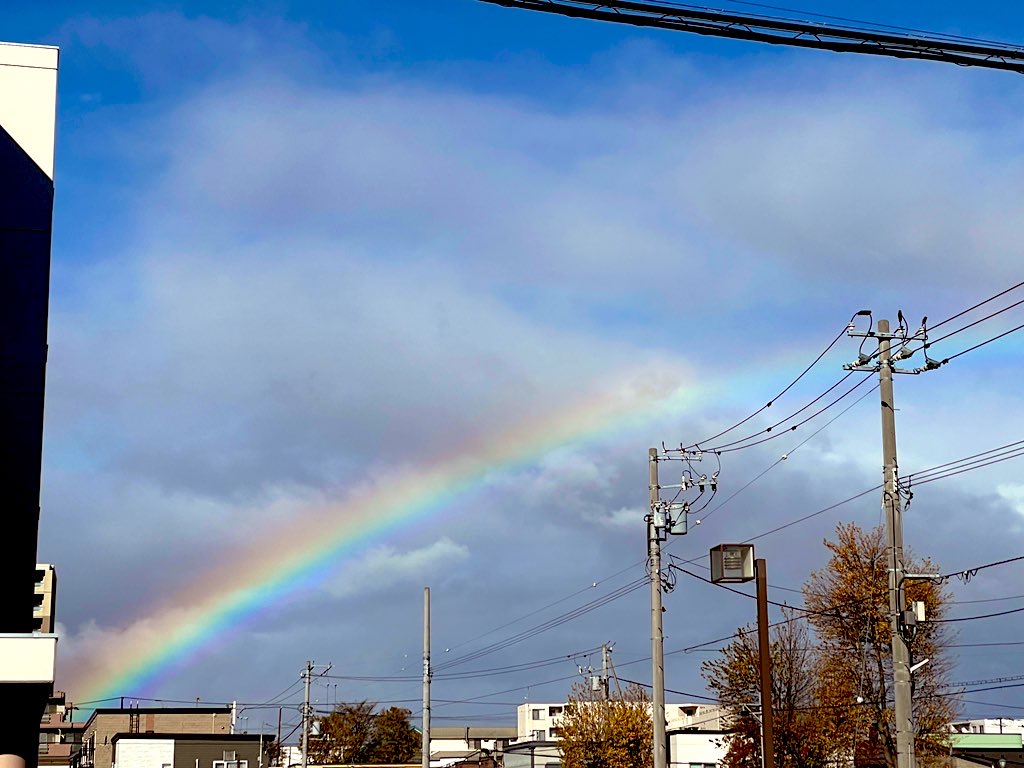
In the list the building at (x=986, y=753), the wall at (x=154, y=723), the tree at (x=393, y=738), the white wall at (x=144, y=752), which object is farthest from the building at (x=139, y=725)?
the building at (x=986, y=753)

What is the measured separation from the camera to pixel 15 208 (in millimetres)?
22297

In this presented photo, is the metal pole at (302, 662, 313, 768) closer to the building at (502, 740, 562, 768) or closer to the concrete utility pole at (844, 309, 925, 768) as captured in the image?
the building at (502, 740, 562, 768)

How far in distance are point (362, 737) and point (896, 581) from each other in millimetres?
106857

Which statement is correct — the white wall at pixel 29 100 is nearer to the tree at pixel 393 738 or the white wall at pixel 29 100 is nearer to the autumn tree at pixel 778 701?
the autumn tree at pixel 778 701

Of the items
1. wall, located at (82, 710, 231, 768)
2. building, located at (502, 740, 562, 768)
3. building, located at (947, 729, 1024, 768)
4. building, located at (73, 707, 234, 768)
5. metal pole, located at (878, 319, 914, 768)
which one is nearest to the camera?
metal pole, located at (878, 319, 914, 768)

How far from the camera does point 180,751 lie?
99500mm

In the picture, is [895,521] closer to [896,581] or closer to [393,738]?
[896,581]

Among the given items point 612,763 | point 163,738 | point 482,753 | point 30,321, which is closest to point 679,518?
point 30,321

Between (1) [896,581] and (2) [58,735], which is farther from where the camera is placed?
(2) [58,735]

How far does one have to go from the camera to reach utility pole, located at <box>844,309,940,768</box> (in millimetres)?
28188

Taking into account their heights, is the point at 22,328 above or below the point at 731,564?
above

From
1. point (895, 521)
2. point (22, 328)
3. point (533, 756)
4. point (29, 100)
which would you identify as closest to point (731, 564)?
point (895, 521)

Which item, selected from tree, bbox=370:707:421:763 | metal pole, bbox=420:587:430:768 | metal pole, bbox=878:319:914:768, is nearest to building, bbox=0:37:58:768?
metal pole, bbox=878:319:914:768

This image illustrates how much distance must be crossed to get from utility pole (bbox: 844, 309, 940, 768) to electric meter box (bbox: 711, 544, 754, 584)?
22.3ft
